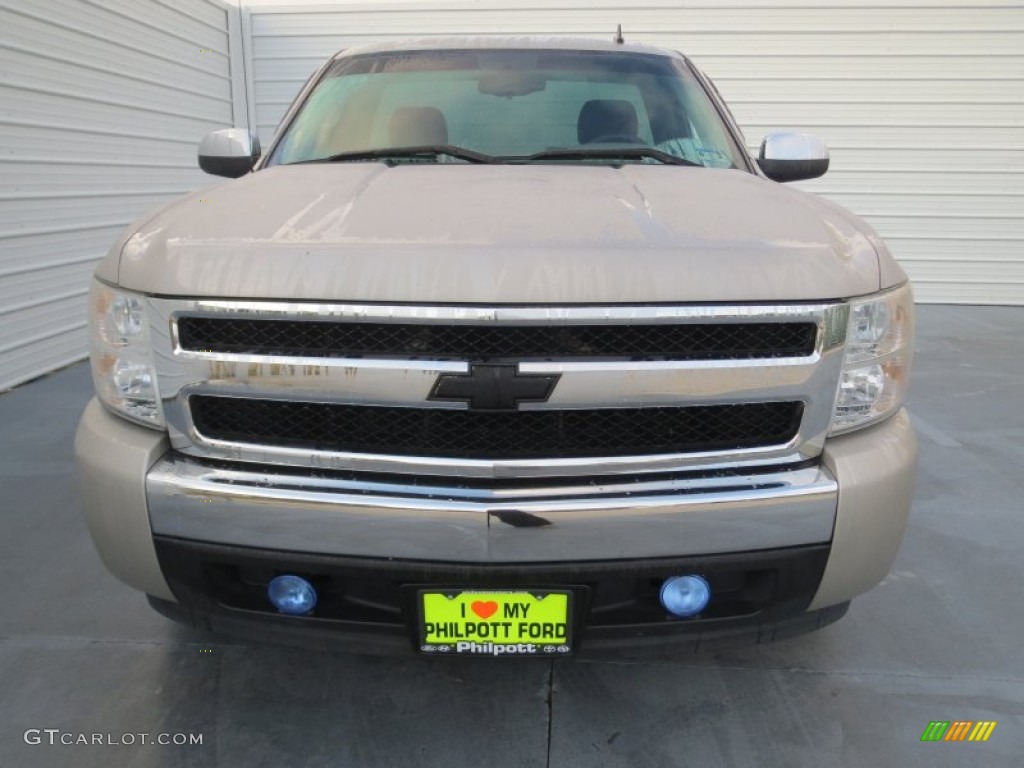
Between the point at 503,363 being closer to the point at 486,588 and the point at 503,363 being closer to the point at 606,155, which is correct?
the point at 486,588

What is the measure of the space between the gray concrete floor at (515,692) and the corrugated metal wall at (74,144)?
3.10 metres

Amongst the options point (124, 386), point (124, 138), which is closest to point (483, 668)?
point (124, 386)

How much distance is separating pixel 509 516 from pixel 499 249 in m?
0.55

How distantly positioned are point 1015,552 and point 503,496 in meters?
2.45

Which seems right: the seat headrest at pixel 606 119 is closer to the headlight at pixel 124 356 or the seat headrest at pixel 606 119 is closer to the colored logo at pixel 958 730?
the headlight at pixel 124 356

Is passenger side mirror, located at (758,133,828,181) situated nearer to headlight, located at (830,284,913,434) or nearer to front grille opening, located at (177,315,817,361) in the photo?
headlight, located at (830,284,913,434)

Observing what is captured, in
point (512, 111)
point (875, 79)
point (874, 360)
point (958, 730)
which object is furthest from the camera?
point (875, 79)

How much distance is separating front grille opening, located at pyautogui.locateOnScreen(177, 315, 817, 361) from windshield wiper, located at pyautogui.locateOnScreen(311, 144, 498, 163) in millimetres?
1117

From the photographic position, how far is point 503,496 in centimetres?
165

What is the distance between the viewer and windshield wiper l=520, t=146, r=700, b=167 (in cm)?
259

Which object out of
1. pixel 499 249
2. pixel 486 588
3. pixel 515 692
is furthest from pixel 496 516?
pixel 515 692

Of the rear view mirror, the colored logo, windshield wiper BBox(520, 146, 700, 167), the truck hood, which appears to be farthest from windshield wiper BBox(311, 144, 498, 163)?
the colored logo

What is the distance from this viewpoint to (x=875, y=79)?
8383 millimetres

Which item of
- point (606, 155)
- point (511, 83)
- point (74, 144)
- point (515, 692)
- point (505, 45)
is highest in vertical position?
point (505, 45)
